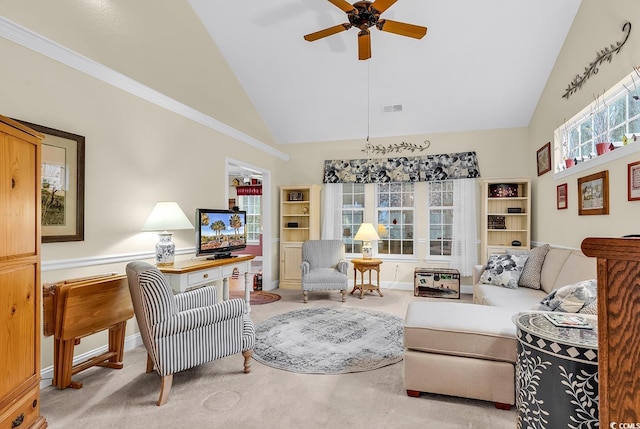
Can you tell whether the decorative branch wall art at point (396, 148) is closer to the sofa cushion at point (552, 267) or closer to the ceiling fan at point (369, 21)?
the sofa cushion at point (552, 267)

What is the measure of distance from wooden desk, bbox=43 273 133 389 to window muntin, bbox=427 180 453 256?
473 centimetres

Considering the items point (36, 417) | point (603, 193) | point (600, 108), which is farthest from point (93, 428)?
point (600, 108)

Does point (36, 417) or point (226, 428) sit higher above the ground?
point (36, 417)

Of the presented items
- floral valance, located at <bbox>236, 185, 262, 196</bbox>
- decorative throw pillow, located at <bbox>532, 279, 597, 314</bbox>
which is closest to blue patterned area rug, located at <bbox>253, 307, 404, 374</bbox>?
decorative throw pillow, located at <bbox>532, 279, 597, 314</bbox>

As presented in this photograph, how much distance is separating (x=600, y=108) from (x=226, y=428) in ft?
13.4

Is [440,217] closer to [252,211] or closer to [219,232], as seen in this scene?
[219,232]

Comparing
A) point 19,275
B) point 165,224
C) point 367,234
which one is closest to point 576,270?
point 367,234

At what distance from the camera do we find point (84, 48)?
2797mm

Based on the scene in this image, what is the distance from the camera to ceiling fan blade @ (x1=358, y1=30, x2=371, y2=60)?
313 cm

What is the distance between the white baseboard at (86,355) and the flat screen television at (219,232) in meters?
1.02

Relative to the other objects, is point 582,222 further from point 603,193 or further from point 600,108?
point 600,108

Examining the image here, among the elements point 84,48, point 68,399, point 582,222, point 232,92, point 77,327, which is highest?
point 232,92

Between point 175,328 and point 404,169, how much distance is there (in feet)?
15.0

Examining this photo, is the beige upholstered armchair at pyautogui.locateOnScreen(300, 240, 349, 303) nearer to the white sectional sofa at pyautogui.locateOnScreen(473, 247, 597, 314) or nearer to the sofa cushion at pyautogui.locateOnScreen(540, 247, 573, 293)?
the white sectional sofa at pyautogui.locateOnScreen(473, 247, 597, 314)
